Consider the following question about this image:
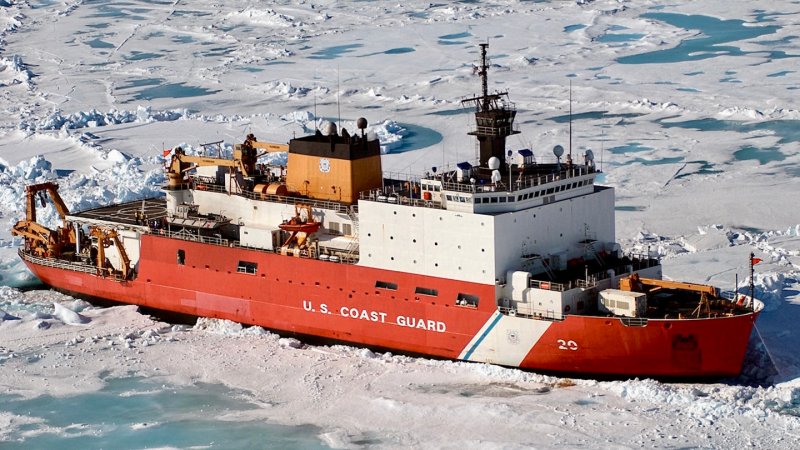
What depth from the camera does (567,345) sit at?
761 inches

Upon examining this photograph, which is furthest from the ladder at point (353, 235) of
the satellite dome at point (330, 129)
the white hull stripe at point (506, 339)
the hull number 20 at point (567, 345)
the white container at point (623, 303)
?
the white container at point (623, 303)

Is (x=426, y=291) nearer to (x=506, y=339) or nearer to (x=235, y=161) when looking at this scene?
(x=506, y=339)

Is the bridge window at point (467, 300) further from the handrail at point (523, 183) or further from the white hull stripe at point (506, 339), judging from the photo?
the handrail at point (523, 183)

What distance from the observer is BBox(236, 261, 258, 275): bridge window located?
23.0m

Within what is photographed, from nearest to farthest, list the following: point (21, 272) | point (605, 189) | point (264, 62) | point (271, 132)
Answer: point (605, 189)
point (21, 272)
point (271, 132)
point (264, 62)

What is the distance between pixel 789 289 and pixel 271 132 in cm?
1828

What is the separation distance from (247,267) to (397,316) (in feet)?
11.7

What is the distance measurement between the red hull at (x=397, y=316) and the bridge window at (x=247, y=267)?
2.7 inches

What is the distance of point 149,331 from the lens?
2286 centimetres

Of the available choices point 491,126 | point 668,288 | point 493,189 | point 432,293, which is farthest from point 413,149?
point 668,288

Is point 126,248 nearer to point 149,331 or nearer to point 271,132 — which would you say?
point 149,331

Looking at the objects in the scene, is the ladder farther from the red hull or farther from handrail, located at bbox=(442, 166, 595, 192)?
handrail, located at bbox=(442, 166, 595, 192)

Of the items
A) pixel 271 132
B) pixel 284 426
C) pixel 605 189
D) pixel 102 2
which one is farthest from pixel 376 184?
pixel 102 2

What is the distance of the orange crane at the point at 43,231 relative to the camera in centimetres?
2664
